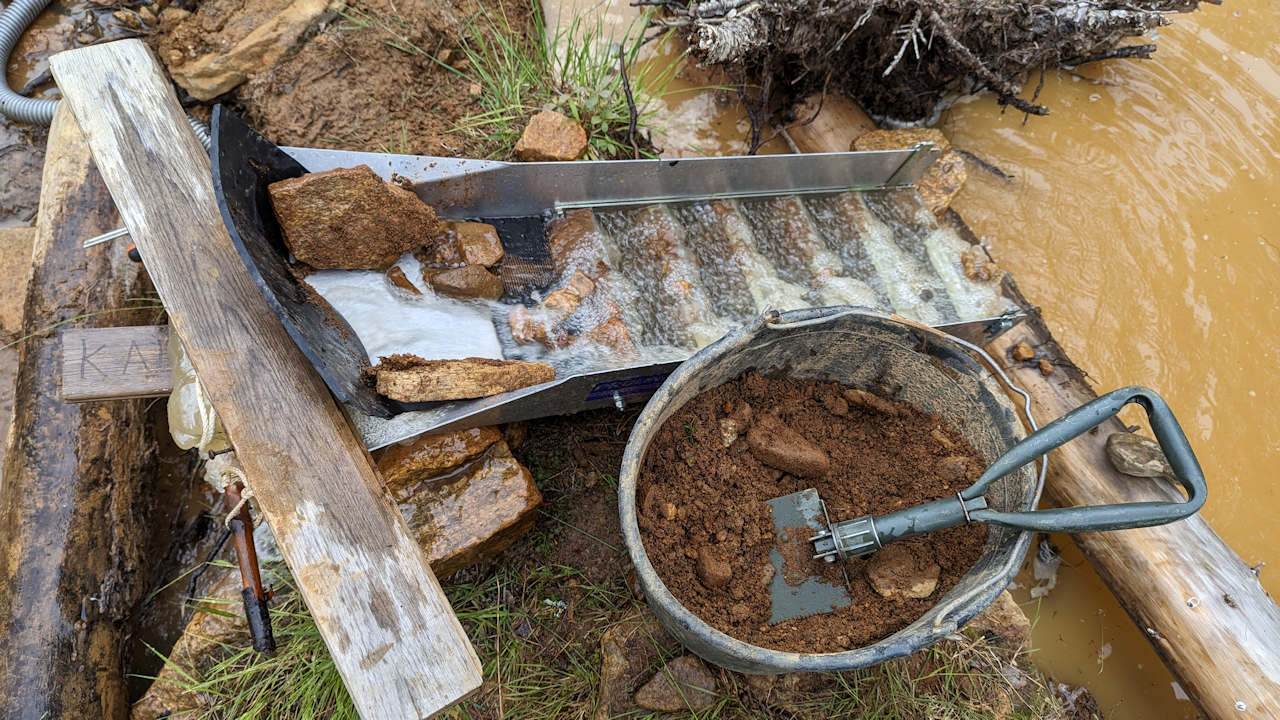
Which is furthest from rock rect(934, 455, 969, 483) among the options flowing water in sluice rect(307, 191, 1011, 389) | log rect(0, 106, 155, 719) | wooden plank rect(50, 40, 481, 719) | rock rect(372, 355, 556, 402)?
log rect(0, 106, 155, 719)

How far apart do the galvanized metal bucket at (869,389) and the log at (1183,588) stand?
669 millimetres

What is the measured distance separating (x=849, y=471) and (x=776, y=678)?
0.72 m

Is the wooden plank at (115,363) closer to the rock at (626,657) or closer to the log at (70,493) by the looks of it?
the log at (70,493)

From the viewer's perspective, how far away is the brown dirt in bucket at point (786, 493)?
5.73 feet

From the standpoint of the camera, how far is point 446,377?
180 centimetres

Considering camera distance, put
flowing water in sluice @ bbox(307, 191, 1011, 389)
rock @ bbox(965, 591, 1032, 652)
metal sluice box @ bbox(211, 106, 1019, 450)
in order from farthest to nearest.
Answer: rock @ bbox(965, 591, 1032, 652), flowing water in sluice @ bbox(307, 191, 1011, 389), metal sluice box @ bbox(211, 106, 1019, 450)

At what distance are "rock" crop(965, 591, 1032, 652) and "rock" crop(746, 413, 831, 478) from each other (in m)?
0.94

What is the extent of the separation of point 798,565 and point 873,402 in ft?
1.72

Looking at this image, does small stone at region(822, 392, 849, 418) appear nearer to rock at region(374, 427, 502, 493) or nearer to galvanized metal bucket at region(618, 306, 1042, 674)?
galvanized metal bucket at region(618, 306, 1042, 674)

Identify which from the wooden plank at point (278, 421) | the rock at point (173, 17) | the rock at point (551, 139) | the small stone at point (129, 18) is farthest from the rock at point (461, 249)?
the small stone at point (129, 18)

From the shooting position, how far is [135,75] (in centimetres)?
196

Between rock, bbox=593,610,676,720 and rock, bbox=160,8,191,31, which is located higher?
rock, bbox=160,8,191,31

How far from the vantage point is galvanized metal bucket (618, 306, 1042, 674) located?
4.89 ft

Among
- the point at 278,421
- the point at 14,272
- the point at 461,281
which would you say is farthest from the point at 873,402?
the point at 14,272
